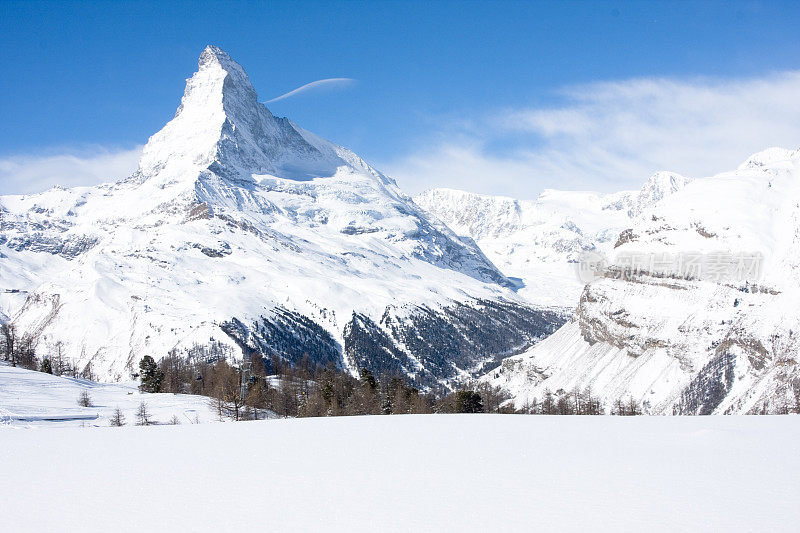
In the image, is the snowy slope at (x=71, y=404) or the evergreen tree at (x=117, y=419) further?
the evergreen tree at (x=117, y=419)

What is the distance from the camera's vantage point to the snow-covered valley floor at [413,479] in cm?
2056

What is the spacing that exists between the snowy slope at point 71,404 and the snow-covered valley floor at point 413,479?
37136 mm

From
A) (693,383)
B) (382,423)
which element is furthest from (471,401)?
(693,383)

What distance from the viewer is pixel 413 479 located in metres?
25.7

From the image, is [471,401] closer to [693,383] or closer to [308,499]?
[308,499]

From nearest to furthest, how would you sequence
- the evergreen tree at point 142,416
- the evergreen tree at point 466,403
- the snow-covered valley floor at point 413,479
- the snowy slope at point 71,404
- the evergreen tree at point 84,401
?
1. the snow-covered valley floor at point 413,479
2. the snowy slope at point 71,404
3. the evergreen tree at point 142,416
4. the evergreen tree at point 84,401
5. the evergreen tree at point 466,403

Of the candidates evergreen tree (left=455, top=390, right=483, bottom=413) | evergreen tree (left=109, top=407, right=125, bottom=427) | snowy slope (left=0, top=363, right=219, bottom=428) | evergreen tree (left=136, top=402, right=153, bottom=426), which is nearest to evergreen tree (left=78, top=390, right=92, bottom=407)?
snowy slope (left=0, top=363, right=219, bottom=428)

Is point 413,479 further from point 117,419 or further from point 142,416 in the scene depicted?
point 142,416

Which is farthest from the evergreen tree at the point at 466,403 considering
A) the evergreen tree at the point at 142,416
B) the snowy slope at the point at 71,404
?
the evergreen tree at the point at 142,416

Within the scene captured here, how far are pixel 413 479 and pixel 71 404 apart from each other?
7524 cm

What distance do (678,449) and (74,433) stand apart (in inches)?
1446

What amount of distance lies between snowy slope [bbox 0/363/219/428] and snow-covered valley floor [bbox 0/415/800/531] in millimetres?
37136

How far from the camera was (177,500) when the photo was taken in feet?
75.7

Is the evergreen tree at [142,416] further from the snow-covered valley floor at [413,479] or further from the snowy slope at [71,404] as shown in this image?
the snow-covered valley floor at [413,479]
